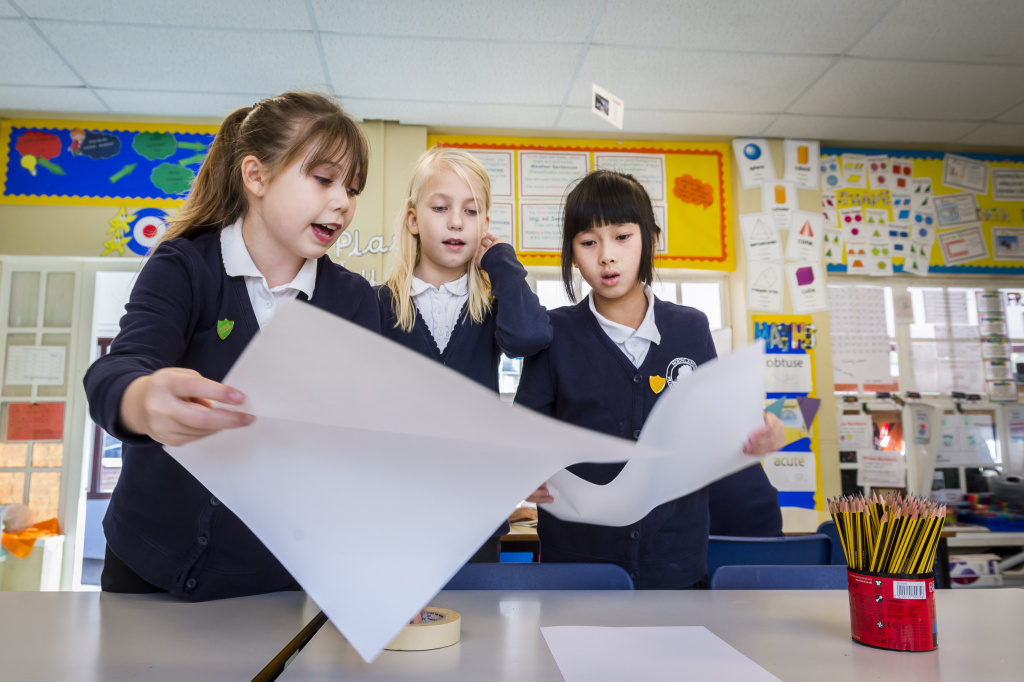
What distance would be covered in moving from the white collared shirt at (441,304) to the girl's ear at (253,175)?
42 centimetres

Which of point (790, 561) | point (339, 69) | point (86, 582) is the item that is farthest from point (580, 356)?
point (86, 582)

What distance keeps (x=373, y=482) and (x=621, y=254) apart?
0.88 metres

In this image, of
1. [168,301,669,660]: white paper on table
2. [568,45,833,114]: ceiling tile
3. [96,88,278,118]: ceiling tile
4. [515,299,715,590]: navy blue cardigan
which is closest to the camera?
[168,301,669,660]: white paper on table

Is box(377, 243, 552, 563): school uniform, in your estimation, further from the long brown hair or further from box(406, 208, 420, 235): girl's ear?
the long brown hair

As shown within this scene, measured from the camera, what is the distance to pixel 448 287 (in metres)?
1.29

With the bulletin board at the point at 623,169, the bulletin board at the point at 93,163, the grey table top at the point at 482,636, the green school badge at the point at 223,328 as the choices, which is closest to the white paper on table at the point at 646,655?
the grey table top at the point at 482,636

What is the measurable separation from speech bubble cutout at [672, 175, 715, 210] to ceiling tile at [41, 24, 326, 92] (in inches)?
78.3

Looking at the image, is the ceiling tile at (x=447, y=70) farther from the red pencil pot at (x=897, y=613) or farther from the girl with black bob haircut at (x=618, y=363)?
the red pencil pot at (x=897, y=613)

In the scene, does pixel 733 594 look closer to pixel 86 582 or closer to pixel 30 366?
pixel 30 366

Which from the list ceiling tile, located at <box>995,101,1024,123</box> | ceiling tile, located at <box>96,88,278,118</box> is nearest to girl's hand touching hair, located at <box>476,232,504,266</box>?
ceiling tile, located at <box>96,88,278,118</box>

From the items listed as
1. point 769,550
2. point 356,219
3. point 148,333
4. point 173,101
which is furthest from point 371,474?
point 173,101

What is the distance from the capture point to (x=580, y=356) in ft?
4.14

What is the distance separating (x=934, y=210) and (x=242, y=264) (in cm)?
418

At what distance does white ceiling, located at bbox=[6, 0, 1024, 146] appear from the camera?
2643mm
